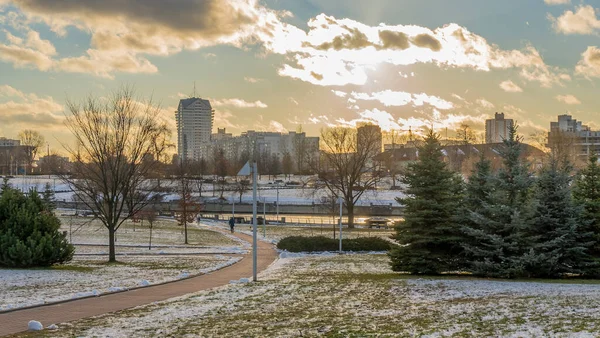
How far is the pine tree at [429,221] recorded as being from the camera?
19781 mm

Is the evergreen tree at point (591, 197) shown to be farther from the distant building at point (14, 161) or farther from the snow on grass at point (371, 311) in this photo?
the distant building at point (14, 161)

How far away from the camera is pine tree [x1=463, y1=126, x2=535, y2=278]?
18.4 metres

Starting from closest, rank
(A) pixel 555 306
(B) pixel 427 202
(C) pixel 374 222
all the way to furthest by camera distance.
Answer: (A) pixel 555 306, (B) pixel 427 202, (C) pixel 374 222

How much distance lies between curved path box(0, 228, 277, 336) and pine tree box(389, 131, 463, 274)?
6471 mm

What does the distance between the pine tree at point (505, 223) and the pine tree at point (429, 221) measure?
28.6 inches

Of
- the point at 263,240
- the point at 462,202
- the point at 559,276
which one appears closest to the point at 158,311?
the point at 462,202

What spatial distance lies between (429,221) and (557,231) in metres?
4.26

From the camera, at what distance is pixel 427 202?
65.2ft

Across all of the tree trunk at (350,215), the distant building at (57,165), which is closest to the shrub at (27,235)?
the distant building at (57,165)

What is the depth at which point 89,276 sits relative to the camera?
797 inches

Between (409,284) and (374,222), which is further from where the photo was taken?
(374,222)

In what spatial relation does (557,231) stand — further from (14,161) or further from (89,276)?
(14,161)

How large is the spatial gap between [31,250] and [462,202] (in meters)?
16.9

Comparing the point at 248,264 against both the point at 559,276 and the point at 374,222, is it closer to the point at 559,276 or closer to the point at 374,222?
the point at 559,276
